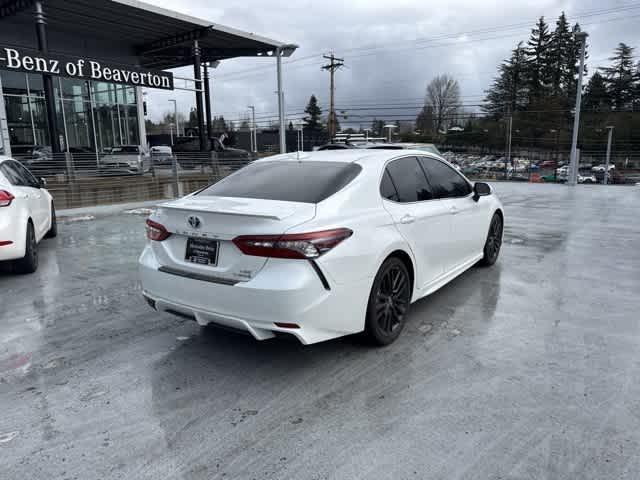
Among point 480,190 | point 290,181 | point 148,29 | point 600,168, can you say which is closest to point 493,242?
point 480,190

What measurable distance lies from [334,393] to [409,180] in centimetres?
204

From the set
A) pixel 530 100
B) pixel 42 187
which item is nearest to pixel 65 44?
pixel 42 187

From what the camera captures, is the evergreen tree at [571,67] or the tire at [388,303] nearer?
the tire at [388,303]

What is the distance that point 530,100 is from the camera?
71.6m

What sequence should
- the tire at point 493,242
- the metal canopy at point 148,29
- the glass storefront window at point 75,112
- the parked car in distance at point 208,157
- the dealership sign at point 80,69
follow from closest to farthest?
the tire at point 493,242
the dealership sign at point 80,69
the parked car in distance at point 208,157
the metal canopy at point 148,29
the glass storefront window at point 75,112

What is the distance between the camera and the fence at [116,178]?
43.7 feet

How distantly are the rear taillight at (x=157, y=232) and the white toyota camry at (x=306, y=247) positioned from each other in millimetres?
12

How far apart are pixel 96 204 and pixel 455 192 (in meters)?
11.9

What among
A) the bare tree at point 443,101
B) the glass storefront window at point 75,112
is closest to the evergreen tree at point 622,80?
the bare tree at point 443,101

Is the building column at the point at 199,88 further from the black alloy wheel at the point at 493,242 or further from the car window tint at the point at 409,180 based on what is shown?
the car window tint at the point at 409,180

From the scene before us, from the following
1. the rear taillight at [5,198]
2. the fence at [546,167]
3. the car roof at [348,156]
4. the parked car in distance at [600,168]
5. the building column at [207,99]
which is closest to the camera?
the car roof at [348,156]

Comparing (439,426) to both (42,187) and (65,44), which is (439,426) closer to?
(42,187)

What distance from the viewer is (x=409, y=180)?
4.27 m

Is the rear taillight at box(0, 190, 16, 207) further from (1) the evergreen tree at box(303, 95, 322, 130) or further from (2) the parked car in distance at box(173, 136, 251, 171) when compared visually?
(1) the evergreen tree at box(303, 95, 322, 130)
